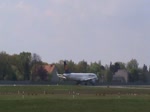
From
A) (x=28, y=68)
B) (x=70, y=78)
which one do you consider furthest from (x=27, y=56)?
(x=70, y=78)

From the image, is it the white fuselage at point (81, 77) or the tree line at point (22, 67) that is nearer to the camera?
the white fuselage at point (81, 77)

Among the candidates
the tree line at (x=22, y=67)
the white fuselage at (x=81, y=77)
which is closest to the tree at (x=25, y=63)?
the tree line at (x=22, y=67)

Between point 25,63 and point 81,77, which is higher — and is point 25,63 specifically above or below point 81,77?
above

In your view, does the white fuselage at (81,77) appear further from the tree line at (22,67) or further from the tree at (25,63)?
the tree at (25,63)

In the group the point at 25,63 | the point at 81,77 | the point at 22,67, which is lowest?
the point at 81,77

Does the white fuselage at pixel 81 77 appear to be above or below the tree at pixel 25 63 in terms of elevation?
below

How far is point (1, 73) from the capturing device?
6604 inches

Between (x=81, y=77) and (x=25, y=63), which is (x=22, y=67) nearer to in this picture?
(x=25, y=63)

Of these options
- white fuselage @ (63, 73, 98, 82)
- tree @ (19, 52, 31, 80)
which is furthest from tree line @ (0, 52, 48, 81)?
white fuselage @ (63, 73, 98, 82)

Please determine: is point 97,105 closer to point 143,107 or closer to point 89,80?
point 143,107

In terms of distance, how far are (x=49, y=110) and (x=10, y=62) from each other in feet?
492

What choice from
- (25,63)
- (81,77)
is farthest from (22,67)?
(81,77)

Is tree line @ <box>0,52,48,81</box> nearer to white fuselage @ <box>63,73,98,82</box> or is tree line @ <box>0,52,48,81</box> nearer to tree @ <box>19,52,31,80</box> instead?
tree @ <box>19,52,31,80</box>

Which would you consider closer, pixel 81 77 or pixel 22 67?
pixel 81 77
